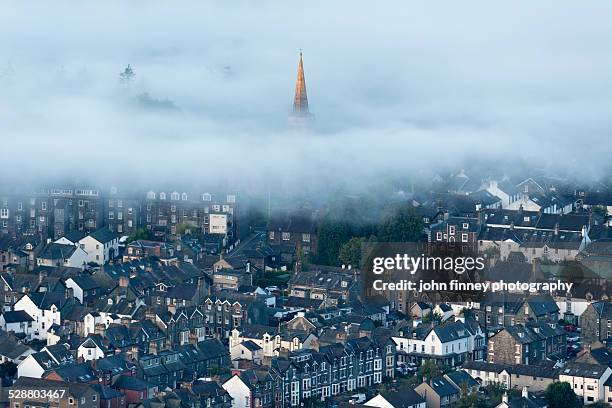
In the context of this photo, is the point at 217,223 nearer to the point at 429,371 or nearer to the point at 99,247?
the point at 99,247

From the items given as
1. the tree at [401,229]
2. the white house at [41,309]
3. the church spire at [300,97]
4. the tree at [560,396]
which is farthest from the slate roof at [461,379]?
the church spire at [300,97]

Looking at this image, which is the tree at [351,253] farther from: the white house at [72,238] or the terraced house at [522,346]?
the terraced house at [522,346]

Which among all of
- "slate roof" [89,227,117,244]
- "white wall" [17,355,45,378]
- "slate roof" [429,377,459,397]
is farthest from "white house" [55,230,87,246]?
"slate roof" [429,377,459,397]

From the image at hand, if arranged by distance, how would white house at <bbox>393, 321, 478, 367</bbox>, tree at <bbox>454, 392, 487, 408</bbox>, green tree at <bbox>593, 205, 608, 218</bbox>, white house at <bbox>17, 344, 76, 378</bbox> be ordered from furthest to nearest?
green tree at <bbox>593, 205, 608, 218</bbox> → white house at <bbox>393, 321, 478, 367</bbox> → white house at <bbox>17, 344, 76, 378</bbox> → tree at <bbox>454, 392, 487, 408</bbox>

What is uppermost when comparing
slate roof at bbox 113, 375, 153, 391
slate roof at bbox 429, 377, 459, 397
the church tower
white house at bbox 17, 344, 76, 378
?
the church tower

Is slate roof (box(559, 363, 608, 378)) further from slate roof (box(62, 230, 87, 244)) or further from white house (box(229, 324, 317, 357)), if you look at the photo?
slate roof (box(62, 230, 87, 244))
